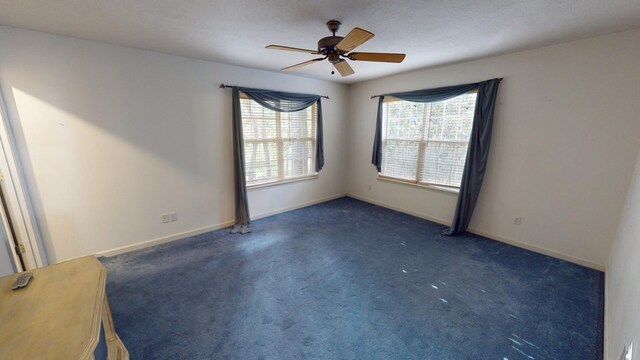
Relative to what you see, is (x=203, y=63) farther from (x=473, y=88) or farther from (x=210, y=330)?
(x=473, y=88)

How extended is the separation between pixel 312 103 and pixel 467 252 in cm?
321

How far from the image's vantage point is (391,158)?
174 inches

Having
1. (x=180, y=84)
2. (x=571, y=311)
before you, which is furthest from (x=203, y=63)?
(x=571, y=311)

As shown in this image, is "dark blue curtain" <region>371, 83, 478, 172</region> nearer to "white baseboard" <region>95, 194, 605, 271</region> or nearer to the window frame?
the window frame

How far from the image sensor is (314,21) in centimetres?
202

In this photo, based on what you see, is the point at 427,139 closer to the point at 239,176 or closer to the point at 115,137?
the point at 239,176

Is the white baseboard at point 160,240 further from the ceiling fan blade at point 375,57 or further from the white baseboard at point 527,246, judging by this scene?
the white baseboard at point 527,246

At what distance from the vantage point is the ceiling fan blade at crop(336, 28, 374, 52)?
1545 mm

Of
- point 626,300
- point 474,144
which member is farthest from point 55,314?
point 474,144

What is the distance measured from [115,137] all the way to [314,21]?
2.49 meters

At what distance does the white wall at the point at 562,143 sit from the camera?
2330mm

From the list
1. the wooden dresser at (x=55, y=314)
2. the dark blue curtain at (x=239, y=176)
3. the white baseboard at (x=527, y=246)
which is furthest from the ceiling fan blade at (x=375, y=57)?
the white baseboard at (x=527, y=246)

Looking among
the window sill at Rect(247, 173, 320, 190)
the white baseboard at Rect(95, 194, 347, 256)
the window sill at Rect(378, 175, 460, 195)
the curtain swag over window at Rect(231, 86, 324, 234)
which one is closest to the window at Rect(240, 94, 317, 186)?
the window sill at Rect(247, 173, 320, 190)

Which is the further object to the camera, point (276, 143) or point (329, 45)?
point (276, 143)
